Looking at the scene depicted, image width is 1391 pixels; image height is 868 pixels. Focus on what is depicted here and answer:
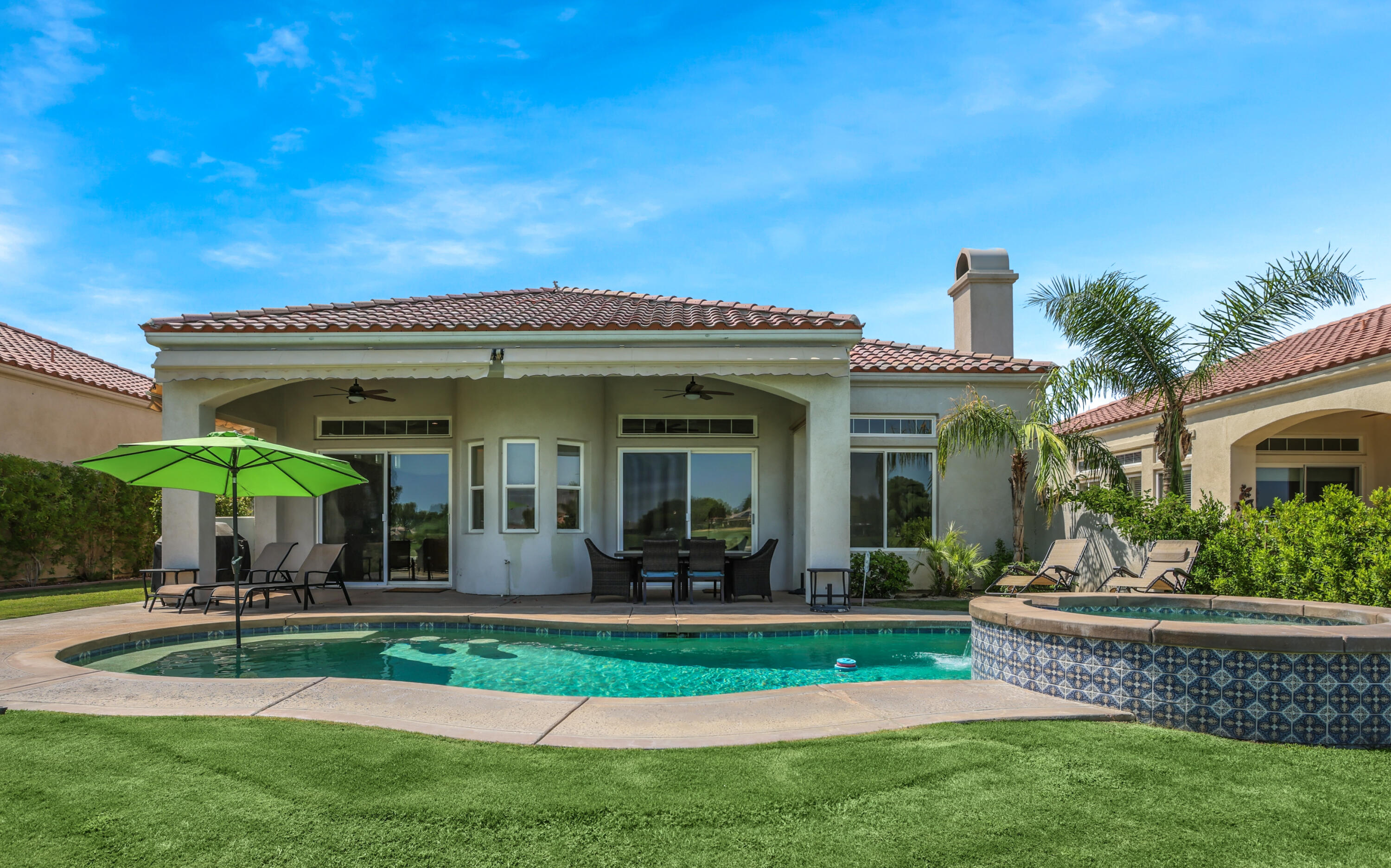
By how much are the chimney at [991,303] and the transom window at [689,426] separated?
6.23m

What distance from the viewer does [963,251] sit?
61.1 feet

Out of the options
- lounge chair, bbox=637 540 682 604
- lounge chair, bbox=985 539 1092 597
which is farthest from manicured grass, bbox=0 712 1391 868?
lounge chair, bbox=637 540 682 604

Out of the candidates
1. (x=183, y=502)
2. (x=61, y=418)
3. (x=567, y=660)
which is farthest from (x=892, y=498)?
(x=61, y=418)

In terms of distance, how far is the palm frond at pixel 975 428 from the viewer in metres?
13.1

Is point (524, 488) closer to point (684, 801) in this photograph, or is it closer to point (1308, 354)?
point (684, 801)

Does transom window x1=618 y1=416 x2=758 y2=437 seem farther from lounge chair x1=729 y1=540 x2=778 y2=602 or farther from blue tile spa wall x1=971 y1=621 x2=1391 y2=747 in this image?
blue tile spa wall x1=971 y1=621 x2=1391 y2=747

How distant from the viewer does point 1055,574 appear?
12.5m

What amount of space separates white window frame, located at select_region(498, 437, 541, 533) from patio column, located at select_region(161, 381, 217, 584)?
14.5 ft

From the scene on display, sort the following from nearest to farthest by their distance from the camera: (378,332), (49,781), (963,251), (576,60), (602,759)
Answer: (49,781), (602,759), (378,332), (576,60), (963,251)

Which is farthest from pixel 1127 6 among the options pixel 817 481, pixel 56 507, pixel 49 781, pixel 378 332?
pixel 56 507

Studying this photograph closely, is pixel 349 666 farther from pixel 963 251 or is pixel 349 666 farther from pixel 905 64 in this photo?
pixel 963 251

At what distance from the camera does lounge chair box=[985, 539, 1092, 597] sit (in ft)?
40.1

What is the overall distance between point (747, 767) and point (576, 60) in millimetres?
12598

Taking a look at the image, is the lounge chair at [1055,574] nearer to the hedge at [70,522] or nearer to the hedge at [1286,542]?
the hedge at [1286,542]
